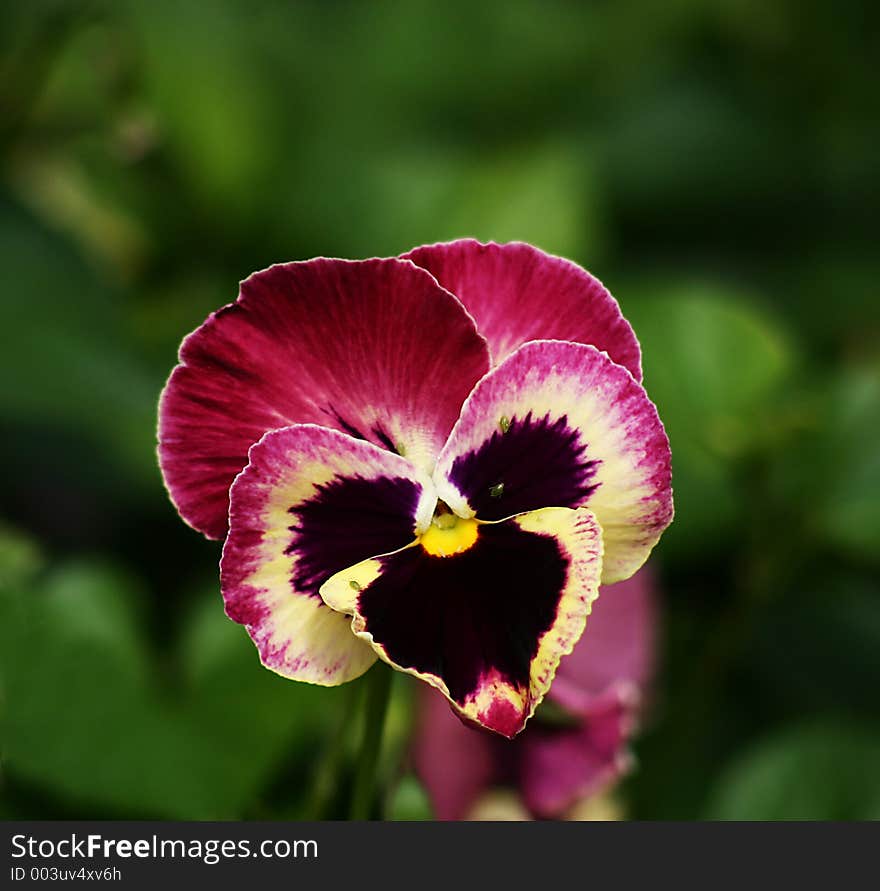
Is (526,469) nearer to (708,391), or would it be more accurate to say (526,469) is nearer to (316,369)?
(316,369)

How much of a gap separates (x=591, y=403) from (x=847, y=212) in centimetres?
129

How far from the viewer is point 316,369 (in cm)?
42

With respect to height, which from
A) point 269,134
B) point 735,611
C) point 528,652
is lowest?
point 735,611

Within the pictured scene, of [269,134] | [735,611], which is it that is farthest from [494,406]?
[269,134]

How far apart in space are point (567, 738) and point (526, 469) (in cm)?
20

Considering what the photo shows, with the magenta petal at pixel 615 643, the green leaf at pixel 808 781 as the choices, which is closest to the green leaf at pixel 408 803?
the magenta petal at pixel 615 643

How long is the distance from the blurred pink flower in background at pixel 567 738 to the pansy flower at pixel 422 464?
0.10m

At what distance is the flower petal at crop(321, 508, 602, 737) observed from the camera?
39cm

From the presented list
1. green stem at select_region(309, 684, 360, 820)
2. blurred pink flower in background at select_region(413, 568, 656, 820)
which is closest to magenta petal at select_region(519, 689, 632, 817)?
blurred pink flower in background at select_region(413, 568, 656, 820)

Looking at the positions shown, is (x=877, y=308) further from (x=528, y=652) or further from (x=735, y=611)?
(x=528, y=652)

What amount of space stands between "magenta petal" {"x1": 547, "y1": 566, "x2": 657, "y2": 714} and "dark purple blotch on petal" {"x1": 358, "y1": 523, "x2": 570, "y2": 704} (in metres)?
0.23

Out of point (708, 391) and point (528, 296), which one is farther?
point (708, 391)

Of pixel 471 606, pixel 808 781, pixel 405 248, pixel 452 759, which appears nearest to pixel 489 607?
pixel 471 606

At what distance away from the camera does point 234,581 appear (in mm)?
392
